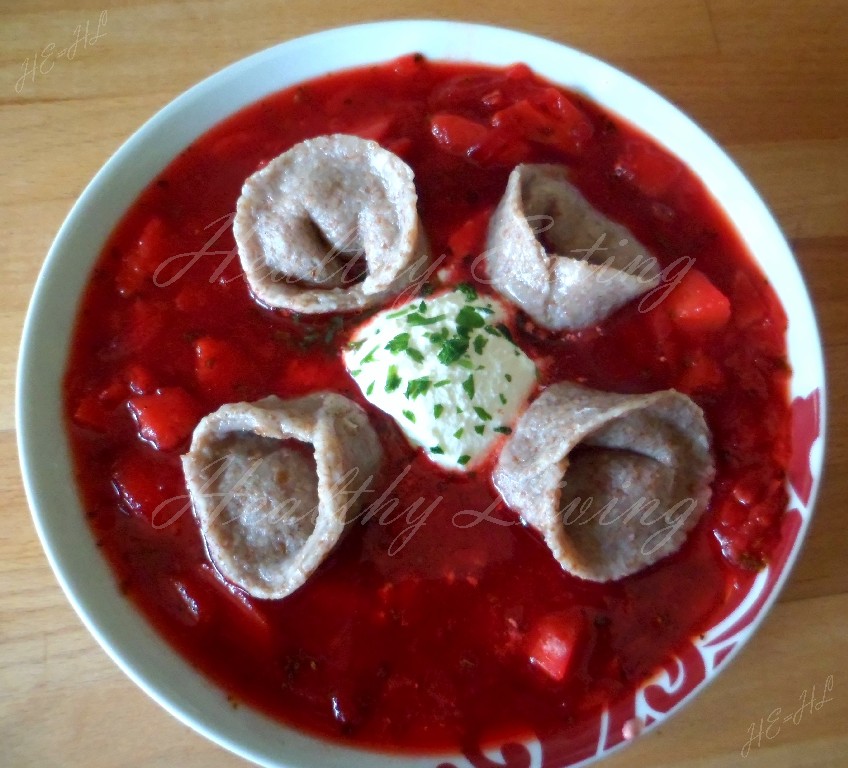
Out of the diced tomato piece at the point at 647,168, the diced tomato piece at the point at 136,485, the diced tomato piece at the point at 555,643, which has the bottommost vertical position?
the diced tomato piece at the point at 555,643

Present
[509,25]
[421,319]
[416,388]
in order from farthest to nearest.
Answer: [509,25] → [421,319] → [416,388]

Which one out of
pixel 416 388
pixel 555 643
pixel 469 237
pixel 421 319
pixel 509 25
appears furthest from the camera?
pixel 509 25

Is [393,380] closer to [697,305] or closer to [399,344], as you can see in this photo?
[399,344]

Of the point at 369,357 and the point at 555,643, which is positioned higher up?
the point at 369,357

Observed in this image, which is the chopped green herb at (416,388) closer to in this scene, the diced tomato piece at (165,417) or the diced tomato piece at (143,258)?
the diced tomato piece at (165,417)

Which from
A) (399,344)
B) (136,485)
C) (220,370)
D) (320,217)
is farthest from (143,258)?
(399,344)

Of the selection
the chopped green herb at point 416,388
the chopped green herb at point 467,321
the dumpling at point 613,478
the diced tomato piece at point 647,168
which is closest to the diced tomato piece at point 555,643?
the dumpling at point 613,478

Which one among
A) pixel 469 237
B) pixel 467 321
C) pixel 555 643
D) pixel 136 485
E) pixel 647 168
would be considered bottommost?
pixel 555 643

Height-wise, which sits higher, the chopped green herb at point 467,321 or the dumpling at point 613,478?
the chopped green herb at point 467,321

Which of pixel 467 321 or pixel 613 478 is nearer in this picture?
pixel 613 478
